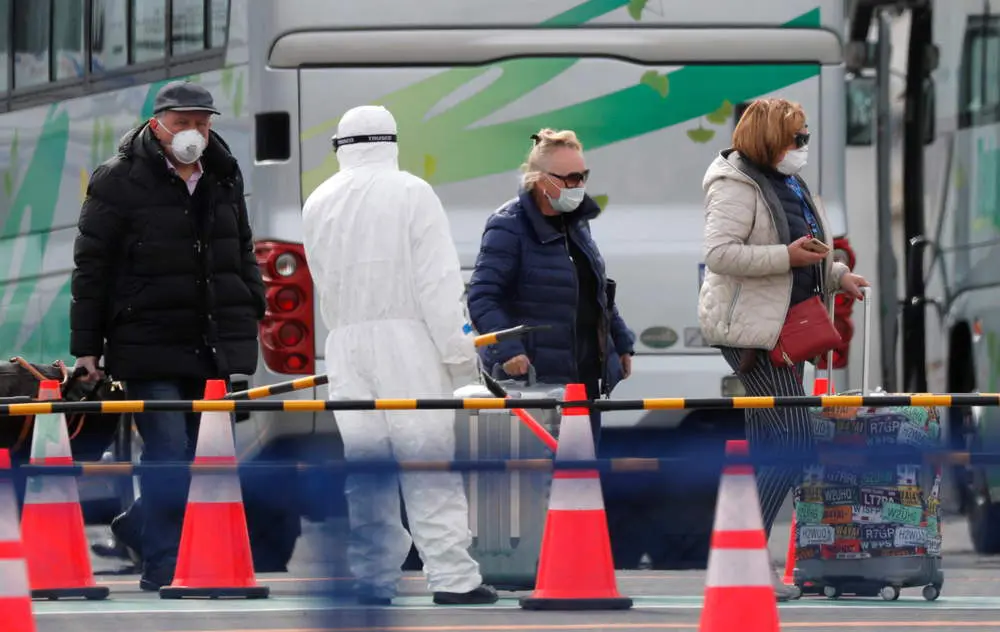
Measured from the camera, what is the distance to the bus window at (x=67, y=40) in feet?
46.3

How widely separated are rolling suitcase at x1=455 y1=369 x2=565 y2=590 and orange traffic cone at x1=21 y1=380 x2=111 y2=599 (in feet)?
2.93

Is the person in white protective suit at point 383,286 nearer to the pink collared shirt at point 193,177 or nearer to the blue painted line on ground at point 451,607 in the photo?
the blue painted line on ground at point 451,607

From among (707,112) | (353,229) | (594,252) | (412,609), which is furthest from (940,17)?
(412,609)

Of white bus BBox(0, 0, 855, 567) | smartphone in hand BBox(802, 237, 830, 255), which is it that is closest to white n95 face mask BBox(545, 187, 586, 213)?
smartphone in hand BBox(802, 237, 830, 255)

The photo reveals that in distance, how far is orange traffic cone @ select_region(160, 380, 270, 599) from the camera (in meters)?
5.78

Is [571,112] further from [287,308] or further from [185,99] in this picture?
[185,99]

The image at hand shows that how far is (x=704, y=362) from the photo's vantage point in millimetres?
11750

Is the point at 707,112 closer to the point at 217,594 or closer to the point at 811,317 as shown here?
the point at 811,317

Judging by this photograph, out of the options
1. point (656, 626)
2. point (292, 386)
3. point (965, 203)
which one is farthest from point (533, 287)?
point (965, 203)

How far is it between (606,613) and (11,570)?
2.14 meters

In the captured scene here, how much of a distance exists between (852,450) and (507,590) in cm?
261

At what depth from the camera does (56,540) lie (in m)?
6.22

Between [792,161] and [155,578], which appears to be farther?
[792,161]

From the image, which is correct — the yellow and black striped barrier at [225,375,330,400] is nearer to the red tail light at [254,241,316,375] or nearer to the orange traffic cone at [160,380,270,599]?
the orange traffic cone at [160,380,270,599]
